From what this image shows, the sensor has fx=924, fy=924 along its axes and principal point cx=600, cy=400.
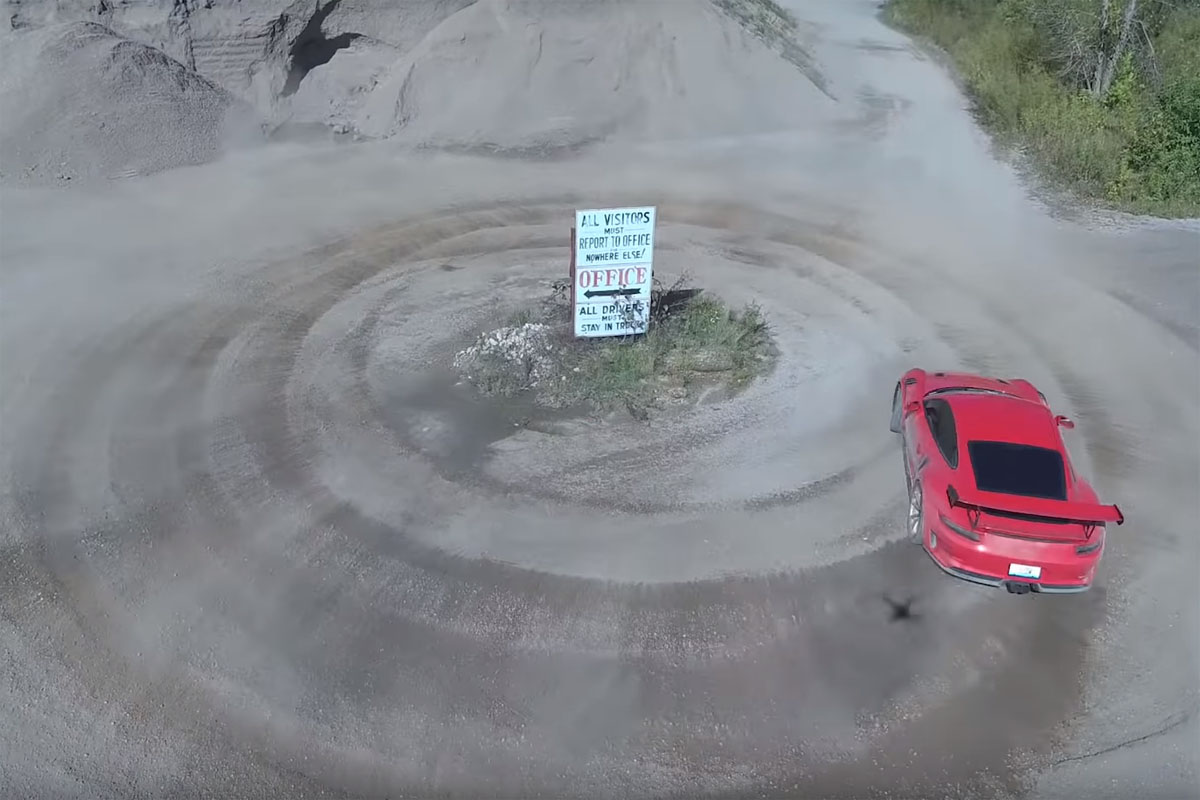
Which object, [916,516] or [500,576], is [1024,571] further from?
[500,576]

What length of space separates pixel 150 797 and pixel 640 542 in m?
5.63

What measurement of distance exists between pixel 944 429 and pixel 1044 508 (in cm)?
154

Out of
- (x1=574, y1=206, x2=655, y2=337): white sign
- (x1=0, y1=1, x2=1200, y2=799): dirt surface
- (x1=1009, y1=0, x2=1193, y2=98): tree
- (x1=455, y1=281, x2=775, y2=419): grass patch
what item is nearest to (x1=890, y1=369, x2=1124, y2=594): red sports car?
(x1=0, y1=1, x2=1200, y2=799): dirt surface

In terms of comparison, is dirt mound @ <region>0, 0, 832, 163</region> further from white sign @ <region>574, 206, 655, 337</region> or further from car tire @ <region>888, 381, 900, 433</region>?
car tire @ <region>888, 381, 900, 433</region>

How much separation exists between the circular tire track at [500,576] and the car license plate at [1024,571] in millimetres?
707

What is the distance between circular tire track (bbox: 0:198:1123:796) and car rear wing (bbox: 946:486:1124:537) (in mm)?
1332

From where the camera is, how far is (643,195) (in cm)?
2156

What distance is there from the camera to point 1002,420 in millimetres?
10422

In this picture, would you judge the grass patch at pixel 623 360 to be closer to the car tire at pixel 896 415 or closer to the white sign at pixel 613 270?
the white sign at pixel 613 270

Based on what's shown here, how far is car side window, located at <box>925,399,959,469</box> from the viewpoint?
10.2 meters

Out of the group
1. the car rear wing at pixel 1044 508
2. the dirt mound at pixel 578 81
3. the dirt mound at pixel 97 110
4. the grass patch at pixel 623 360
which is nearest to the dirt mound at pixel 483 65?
the dirt mound at pixel 578 81

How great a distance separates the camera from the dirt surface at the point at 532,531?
8.64 m

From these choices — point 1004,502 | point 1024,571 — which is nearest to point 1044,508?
point 1004,502

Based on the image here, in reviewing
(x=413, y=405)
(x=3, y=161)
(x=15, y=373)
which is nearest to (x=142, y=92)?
(x=3, y=161)
